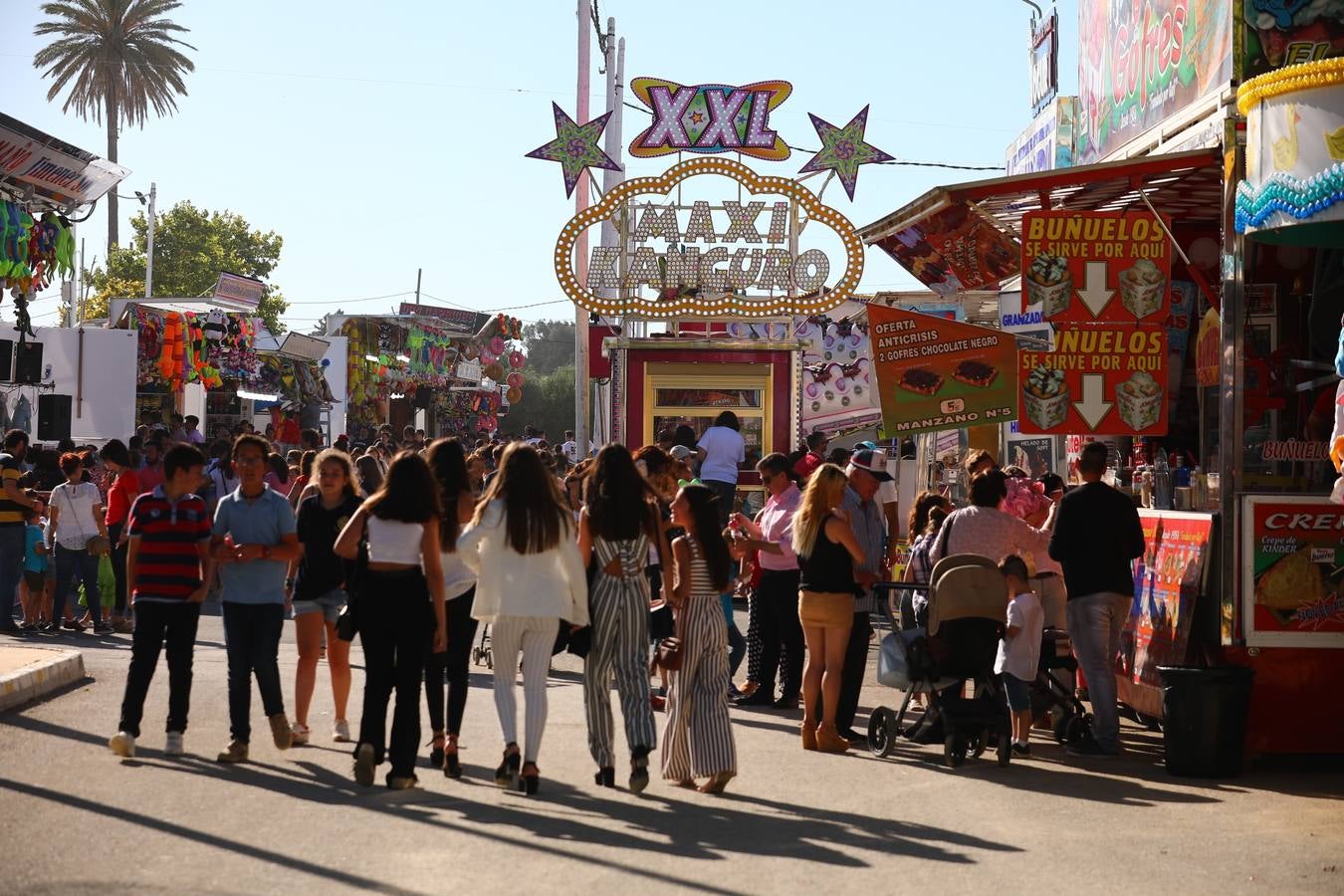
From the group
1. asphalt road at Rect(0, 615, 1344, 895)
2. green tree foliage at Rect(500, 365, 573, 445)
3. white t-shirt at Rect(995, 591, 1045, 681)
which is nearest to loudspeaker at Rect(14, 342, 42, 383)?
asphalt road at Rect(0, 615, 1344, 895)

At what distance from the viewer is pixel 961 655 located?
1025 centimetres

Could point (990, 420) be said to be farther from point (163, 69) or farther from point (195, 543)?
point (163, 69)

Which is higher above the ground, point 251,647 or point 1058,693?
point 251,647

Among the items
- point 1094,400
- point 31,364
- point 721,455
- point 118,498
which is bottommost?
point 118,498

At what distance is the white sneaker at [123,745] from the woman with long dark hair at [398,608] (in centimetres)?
152

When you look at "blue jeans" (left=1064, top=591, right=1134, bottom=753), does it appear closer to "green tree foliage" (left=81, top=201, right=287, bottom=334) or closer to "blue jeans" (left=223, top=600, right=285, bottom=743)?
"blue jeans" (left=223, top=600, right=285, bottom=743)

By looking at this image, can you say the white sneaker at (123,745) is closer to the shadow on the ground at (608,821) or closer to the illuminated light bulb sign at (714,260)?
the shadow on the ground at (608,821)

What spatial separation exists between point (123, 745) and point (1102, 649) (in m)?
5.88

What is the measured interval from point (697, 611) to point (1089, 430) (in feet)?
12.8

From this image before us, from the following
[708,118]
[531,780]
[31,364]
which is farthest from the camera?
[708,118]

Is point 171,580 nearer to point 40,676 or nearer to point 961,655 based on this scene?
point 40,676

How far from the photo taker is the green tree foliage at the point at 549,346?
16375 centimetres

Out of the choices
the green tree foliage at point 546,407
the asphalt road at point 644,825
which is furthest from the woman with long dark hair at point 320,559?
the green tree foliage at point 546,407

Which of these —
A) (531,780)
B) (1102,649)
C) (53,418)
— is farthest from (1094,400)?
(53,418)
